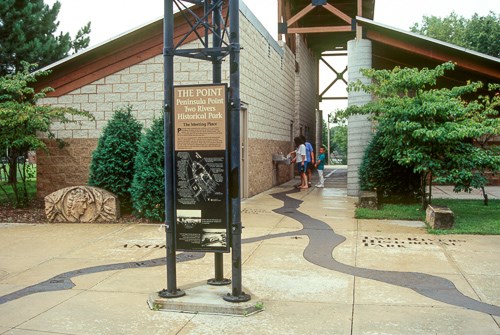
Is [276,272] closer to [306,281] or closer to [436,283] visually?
[306,281]

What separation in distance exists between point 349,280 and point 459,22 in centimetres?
5575

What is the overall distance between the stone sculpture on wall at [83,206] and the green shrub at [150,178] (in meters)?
0.58

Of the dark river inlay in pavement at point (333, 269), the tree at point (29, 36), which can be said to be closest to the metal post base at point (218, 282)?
the dark river inlay in pavement at point (333, 269)

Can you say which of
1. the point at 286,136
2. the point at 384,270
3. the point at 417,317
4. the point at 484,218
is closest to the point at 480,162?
the point at 484,218

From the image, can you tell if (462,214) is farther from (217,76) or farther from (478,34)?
(478,34)

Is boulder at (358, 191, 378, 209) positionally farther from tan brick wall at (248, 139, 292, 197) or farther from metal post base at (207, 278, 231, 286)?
metal post base at (207, 278, 231, 286)

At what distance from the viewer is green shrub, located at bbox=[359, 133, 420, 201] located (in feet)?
44.6

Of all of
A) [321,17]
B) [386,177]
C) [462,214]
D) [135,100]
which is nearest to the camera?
[462,214]

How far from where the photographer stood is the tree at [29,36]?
70.4 ft

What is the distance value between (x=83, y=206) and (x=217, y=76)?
20.1 feet

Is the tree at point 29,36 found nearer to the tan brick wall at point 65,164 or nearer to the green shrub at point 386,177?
the tan brick wall at point 65,164

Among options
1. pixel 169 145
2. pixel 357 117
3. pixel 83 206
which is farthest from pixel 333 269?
pixel 357 117

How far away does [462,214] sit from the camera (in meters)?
11.6

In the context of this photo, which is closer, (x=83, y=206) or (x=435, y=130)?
(x=435, y=130)
